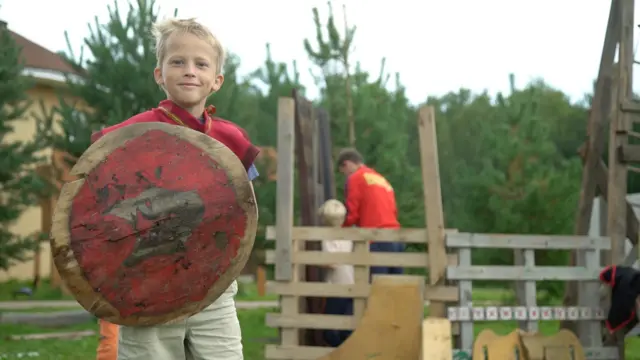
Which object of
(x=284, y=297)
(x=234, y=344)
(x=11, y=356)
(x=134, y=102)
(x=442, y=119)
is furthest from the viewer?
(x=442, y=119)

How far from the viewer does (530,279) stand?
22.2ft

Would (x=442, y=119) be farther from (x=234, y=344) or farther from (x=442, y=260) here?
(x=234, y=344)

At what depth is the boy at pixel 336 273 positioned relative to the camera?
730cm

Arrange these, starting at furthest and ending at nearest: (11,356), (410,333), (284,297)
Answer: (11,356), (284,297), (410,333)

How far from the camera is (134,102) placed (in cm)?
1195

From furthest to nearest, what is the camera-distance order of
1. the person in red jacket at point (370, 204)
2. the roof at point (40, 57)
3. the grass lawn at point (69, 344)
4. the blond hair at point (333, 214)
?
the roof at point (40, 57)
the person in red jacket at point (370, 204)
the grass lawn at point (69, 344)
the blond hair at point (333, 214)

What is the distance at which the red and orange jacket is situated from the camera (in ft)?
27.0

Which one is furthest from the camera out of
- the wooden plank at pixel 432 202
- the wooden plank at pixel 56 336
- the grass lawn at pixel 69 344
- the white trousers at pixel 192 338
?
the wooden plank at pixel 56 336

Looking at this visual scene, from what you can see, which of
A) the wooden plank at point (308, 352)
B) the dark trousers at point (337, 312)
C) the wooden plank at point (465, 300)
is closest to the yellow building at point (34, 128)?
the dark trousers at point (337, 312)

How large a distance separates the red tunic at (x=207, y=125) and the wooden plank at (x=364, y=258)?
153 inches

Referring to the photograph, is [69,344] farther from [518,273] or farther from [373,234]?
[518,273]

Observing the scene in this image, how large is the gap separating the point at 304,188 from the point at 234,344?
499cm

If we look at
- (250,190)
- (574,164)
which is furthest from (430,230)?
(574,164)

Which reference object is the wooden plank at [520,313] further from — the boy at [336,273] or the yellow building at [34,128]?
the yellow building at [34,128]
